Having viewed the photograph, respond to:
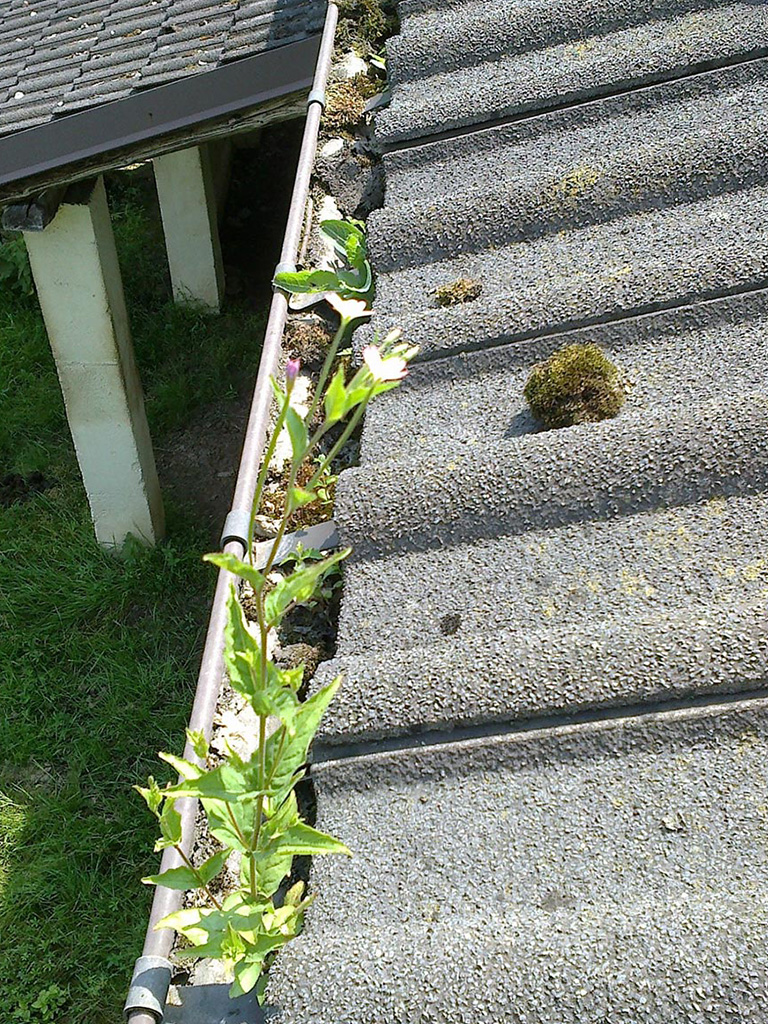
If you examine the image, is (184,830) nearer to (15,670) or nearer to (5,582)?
(15,670)

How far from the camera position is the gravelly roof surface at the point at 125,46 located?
13.3 feet

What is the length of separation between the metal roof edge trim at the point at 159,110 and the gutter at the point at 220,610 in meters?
1.46

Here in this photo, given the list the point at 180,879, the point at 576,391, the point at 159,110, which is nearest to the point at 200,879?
the point at 180,879

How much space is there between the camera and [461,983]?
1064 mm

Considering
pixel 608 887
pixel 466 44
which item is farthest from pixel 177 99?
pixel 608 887

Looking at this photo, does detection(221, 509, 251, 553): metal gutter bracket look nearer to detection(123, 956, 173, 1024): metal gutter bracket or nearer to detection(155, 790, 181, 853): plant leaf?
detection(155, 790, 181, 853): plant leaf

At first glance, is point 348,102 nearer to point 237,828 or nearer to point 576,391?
point 576,391

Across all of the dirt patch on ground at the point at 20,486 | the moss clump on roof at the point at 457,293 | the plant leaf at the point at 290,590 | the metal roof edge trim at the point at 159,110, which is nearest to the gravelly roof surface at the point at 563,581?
the moss clump on roof at the point at 457,293

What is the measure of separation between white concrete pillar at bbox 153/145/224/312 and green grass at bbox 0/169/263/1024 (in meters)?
0.19

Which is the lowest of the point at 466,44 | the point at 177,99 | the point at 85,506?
the point at 85,506

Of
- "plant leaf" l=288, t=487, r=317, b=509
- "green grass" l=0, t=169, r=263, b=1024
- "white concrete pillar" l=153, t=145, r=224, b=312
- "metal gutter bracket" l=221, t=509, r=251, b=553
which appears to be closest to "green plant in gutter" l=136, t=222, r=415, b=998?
"plant leaf" l=288, t=487, r=317, b=509

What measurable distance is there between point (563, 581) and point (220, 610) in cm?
49

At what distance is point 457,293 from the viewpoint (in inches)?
79.5

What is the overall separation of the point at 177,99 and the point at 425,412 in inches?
108
